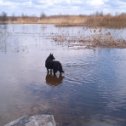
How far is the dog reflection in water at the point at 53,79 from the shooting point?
12.1m

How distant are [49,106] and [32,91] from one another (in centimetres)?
169

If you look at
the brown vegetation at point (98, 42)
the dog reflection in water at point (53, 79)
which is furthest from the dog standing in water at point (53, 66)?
the brown vegetation at point (98, 42)

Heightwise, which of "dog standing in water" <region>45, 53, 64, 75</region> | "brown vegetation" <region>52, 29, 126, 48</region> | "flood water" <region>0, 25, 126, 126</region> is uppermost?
"brown vegetation" <region>52, 29, 126, 48</region>

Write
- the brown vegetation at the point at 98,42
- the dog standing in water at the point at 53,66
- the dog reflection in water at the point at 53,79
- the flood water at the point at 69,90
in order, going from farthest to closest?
the brown vegetation at the point at 98,42
the dog standing in water at the point at 53,66
the dog reflection in water at the point at 53,79
the flood water at the point at 69,90

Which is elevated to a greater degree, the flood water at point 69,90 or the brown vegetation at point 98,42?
the brown vegetation at point 98,42

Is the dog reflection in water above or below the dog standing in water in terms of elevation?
below

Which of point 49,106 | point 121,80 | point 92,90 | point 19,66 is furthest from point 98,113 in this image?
point 19,66

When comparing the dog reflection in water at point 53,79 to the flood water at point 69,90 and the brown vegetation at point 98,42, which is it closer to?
the flood water at point 69,90

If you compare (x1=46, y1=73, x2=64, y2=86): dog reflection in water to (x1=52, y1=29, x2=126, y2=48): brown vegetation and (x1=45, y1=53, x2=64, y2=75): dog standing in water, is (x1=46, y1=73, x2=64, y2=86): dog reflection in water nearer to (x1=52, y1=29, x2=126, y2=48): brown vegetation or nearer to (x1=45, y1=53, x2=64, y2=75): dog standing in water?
(x1=45, y1=53, x2=64, y2=75): dog standing in water

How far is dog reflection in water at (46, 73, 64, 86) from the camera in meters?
12.1

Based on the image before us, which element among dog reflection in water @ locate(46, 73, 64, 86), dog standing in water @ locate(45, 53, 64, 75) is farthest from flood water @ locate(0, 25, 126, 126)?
dog standing in water @ locate(45, 53, 64, 75)

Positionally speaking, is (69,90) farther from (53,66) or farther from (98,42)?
(98,42)

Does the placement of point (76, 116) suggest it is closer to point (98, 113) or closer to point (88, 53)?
point (98, 113)

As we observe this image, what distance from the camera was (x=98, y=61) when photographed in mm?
16297
